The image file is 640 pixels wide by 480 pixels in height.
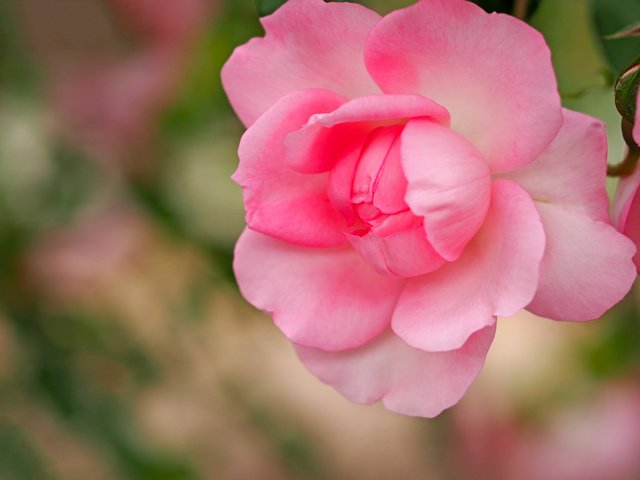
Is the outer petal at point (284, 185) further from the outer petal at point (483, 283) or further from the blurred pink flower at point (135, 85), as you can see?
the blurred pink flower at point (135, 85)

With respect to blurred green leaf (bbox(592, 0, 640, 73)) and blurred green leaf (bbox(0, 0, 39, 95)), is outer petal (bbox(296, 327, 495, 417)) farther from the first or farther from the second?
blurred green leaf (bbox(0, 0, 39, 95))

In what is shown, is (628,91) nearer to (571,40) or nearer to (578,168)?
(578,168)

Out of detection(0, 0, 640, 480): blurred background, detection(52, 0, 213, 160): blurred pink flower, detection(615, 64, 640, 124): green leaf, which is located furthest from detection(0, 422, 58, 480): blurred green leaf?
detection(615, 64, 640, 124): green leaf

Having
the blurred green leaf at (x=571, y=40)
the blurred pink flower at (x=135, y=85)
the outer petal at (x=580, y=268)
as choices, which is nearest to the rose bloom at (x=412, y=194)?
the outer petal at (x=580, y=268)

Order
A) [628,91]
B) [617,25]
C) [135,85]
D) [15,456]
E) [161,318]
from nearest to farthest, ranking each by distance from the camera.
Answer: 1. [628,91]
2. [617,25]
3. [135,85]
4. [15,456]
5. [161,318]

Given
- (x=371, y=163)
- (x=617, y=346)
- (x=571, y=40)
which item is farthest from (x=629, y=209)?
(x=617, y=346)
